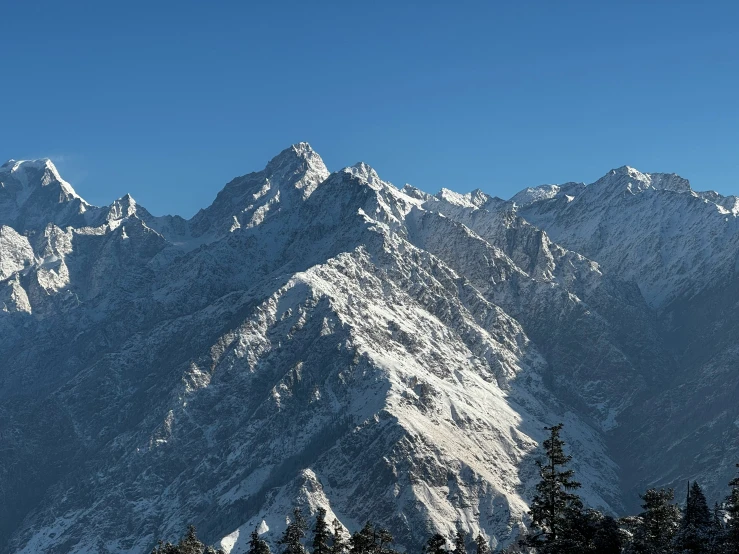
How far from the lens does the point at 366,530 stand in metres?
126

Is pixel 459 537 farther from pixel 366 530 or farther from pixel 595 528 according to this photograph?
pixel 595 528

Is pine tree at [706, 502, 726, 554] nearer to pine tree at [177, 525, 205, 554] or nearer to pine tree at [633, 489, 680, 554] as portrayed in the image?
pine tree at [633, 489, 680, 554]

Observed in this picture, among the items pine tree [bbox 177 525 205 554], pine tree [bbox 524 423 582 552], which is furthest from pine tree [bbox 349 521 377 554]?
pine tree [bbox 524 423 582 552]

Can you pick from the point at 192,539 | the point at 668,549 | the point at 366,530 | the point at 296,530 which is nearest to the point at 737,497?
the point at 668,549

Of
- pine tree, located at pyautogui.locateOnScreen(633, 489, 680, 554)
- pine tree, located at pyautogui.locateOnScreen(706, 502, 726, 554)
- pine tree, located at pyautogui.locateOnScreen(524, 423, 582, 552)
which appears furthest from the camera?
pine tree, located at pyautogui.locateOnScreen(633, 489, 680, 554)

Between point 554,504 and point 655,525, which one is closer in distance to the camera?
point 554,504

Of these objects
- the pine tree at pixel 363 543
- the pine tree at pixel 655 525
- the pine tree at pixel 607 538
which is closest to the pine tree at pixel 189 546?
the pine tree at pixel 363 543

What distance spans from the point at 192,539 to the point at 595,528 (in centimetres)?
5741

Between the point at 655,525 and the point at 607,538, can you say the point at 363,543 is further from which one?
the point at 655,525

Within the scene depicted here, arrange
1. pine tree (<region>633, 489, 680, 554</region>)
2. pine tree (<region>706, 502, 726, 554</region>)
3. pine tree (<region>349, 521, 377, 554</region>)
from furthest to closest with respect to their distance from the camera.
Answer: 1. pine tree (<region>349, 521, 377, 554</region>)
2. pine tree (<region>633, 489, 680, 554</region>)
3. pine tree (<region>706, 502, 726, 554</region>)

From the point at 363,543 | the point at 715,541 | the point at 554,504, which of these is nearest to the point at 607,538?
the point at 554,504

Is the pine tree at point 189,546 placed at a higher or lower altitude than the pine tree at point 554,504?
higher

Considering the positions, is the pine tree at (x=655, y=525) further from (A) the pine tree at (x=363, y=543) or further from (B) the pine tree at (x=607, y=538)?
(A) the pine tree at (x=363, y=543)

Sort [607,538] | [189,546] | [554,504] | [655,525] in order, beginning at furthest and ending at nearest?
[189,546], [655,525], [607,538], [554,504]
